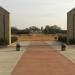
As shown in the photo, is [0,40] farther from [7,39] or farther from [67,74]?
[67,74]

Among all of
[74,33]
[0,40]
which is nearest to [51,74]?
[0,40]

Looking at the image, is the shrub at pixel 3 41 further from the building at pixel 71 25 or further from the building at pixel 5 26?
the building at pixel 71 25

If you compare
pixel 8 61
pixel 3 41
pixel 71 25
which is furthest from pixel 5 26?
pixel 8 61

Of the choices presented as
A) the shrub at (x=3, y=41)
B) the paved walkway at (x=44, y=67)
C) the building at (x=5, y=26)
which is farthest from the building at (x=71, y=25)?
the paved walkway at (x=44, y=67)

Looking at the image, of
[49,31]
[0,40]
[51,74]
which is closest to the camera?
Result: [51,74]

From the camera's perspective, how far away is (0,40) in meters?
48.9

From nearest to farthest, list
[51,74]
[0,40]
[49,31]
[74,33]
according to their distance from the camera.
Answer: [51,74] → [0,40] → [74,33] → [49,31]

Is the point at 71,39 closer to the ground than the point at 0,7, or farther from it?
closer to the ground

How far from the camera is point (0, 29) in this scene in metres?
50.4

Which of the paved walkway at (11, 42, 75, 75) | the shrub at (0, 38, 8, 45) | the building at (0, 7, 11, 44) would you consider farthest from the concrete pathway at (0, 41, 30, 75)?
the building at (0, 7, 11, 44)

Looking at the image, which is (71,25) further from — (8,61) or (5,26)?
(8,61)

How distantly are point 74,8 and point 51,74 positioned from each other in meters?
37.4

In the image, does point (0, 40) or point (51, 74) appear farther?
point (0, 40)

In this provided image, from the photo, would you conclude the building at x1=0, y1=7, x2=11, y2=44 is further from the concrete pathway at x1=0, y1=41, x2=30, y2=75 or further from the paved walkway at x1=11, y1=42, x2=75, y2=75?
the paved walkway at x1=11, y1=42, x2=75, y2=75
